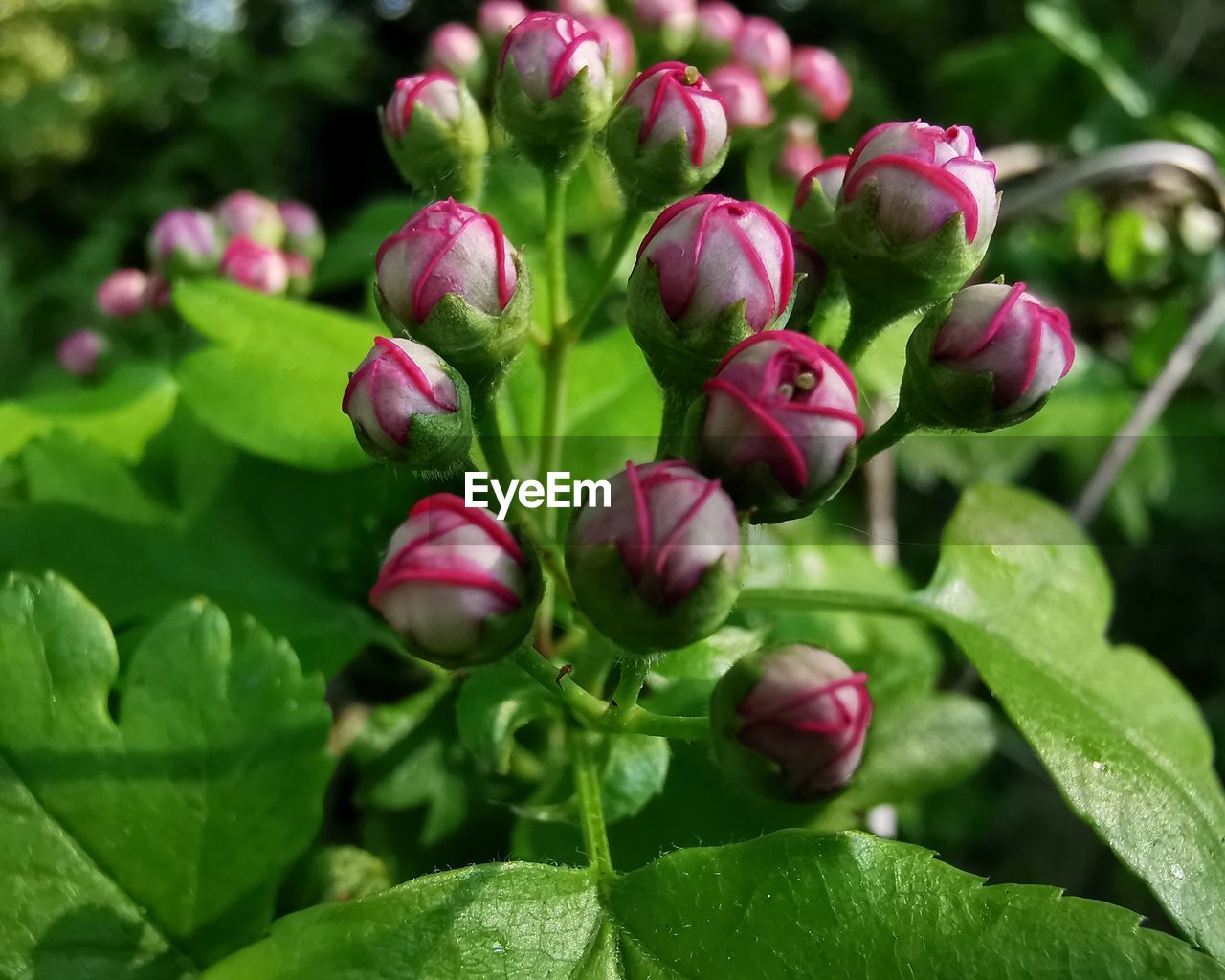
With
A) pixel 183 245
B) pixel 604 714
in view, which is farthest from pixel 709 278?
pixel 183 245

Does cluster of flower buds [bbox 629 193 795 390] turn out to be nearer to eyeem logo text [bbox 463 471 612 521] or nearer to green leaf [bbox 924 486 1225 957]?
eyeem logo text [bbox 463 471 612 521]

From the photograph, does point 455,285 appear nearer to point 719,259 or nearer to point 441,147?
point 719,259

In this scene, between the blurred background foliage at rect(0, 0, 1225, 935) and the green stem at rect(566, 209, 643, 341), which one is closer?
the green stem at rect(566, 209, 643, 341)

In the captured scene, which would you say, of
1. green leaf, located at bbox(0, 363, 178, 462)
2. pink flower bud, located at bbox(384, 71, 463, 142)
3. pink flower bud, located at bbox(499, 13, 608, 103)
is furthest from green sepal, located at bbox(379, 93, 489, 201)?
green leaf, located at bbox(0, 363, 178, 462)

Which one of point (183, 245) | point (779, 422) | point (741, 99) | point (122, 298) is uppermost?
point (779, 422)

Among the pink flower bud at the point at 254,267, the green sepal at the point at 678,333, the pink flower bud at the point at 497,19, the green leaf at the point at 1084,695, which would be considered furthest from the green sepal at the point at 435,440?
the pink flower bud at the point at 497,19

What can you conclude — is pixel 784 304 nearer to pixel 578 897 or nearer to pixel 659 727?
pixel 659 727
